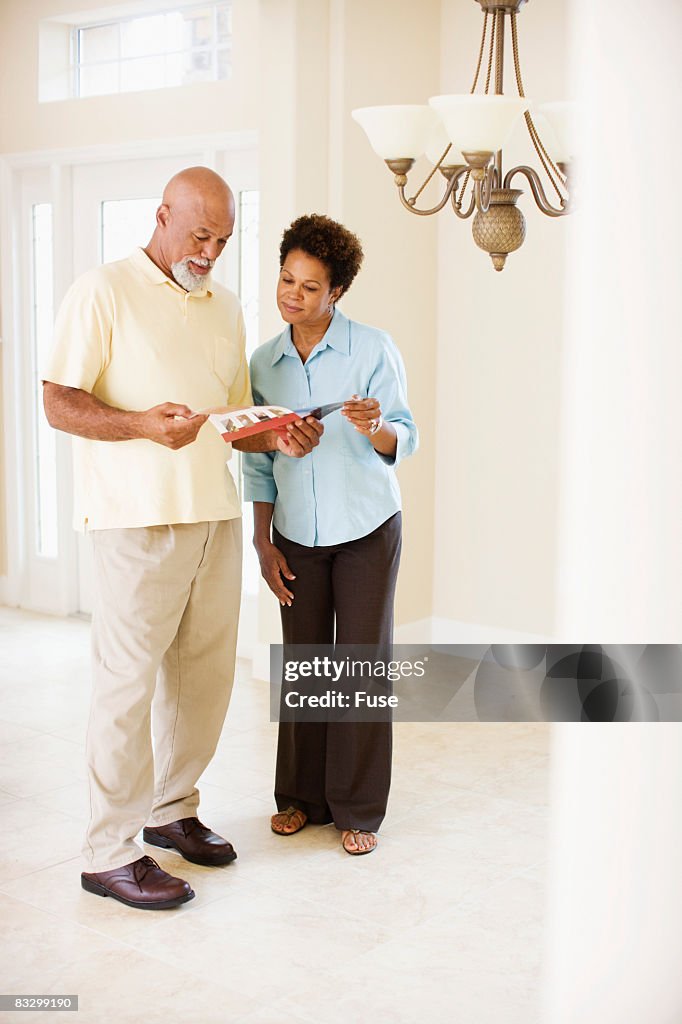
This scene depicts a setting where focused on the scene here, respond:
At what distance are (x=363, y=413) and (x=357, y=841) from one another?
109 cm

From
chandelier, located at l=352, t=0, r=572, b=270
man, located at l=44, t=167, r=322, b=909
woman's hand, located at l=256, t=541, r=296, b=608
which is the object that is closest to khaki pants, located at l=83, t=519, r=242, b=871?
man, located at l=44, t=167, r=322, b=909

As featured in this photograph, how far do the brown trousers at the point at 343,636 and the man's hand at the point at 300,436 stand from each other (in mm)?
290

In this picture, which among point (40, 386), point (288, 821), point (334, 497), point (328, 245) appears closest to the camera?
point (328, 245)

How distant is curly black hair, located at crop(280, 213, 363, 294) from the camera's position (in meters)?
2.57

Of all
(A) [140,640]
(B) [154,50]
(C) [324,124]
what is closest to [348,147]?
(C) [324,124]

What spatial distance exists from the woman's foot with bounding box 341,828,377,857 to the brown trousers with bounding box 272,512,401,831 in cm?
2

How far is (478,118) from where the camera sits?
2.06 m

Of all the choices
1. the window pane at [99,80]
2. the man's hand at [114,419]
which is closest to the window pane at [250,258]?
the window pane at [99,80]

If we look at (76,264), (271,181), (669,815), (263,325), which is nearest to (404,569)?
(263,325)

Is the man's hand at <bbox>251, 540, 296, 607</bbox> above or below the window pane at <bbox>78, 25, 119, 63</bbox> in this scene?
below

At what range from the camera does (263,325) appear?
162 inches

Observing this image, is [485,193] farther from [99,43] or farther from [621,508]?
[99,43]

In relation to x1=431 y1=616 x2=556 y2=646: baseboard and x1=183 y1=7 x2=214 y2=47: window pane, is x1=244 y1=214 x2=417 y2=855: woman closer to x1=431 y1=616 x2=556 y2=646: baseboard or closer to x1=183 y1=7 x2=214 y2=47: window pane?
x1=431 y1=616 x2=556 y2=646: baseboard

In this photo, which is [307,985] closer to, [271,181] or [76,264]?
[271,181]
